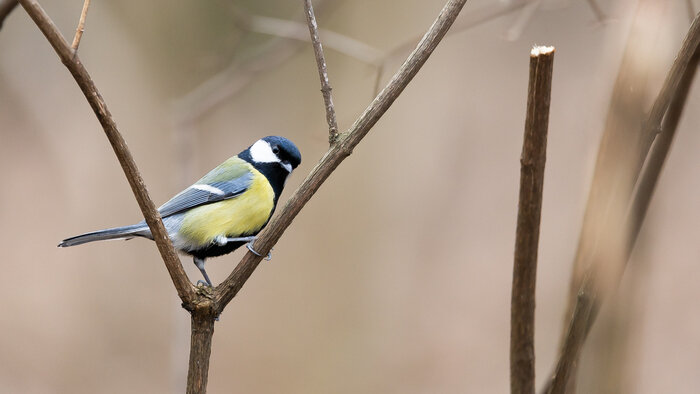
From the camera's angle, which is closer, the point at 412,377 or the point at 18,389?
the point at 18,389

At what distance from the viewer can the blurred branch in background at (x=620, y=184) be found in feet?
2.40

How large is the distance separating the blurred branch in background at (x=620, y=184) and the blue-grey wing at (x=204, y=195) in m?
1.44

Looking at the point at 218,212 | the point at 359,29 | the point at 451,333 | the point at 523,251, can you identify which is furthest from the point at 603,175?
the point at 359,29

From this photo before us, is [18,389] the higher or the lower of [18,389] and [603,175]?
the lower

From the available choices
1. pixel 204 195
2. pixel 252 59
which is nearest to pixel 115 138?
pixel 204 195

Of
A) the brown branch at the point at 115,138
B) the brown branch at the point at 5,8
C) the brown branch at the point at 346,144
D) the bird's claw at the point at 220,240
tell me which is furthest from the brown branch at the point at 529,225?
the bird's claw at the point at 220,240

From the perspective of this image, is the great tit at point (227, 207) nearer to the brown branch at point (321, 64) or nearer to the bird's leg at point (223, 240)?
the bird's leg at point (223, 240)

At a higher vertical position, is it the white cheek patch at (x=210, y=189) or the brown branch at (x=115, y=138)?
the white cheek patch at (x=210, y=189)

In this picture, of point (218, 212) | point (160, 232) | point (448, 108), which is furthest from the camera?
point (448, 108)

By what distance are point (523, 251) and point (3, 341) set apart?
12.1ft

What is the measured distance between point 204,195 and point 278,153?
0.30m

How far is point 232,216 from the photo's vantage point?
1979 mm

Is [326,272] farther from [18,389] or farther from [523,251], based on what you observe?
[523,251]

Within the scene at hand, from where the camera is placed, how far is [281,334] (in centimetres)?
397
